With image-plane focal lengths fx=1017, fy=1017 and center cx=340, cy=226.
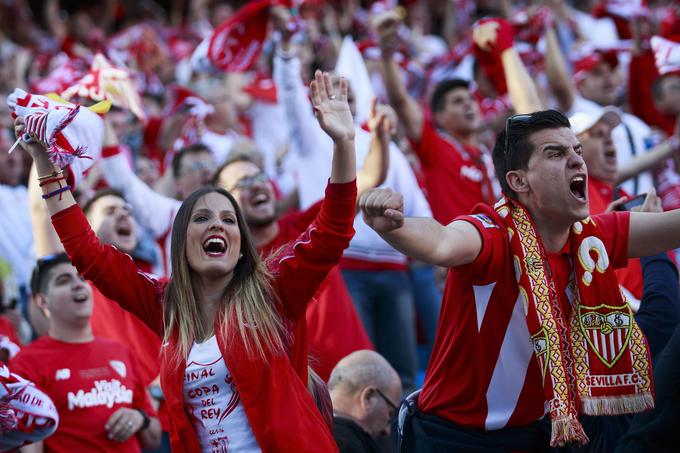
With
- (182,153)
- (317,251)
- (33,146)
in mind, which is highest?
(182,153)

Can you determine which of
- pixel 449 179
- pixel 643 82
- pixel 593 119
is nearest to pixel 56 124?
pixel 593 119

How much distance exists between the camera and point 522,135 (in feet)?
12.4

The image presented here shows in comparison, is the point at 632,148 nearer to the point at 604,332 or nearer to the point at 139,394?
the point at 604,332

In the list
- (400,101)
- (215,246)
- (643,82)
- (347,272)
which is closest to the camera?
(215,246)

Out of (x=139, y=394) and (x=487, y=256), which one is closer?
(x=487, y=256)

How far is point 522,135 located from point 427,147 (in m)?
3.04

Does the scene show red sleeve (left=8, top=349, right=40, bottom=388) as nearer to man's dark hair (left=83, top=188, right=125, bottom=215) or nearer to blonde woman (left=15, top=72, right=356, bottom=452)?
blonde woman (left=15, top=72, right=356, bottom=452)

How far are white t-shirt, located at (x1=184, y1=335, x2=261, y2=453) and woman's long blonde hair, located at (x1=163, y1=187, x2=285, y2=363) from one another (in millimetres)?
78

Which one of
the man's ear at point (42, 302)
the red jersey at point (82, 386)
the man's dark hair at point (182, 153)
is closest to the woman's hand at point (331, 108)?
the red jersey at point (82, 386)

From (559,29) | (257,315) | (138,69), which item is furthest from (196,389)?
(559,29)

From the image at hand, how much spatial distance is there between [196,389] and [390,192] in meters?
1.08

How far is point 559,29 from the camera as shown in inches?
439

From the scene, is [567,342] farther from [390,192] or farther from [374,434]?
[374,434]

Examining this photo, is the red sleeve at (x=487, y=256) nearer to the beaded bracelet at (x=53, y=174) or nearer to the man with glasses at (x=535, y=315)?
the man with glasses at (x=535, y=315)
